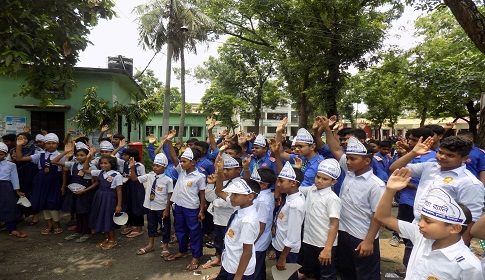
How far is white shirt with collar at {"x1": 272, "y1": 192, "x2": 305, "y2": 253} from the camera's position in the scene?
3006mm

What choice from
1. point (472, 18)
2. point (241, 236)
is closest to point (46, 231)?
point (241, 236)

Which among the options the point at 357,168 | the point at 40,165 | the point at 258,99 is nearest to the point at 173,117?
the point at 258,99

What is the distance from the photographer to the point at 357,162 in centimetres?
309

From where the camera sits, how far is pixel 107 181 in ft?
16.2

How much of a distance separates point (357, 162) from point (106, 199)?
383 centimetres

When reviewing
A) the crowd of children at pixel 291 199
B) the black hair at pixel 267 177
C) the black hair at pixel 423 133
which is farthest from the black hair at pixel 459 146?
the black hair at pixel 267 177

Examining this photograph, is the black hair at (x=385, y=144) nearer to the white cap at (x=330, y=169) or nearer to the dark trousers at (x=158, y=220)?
the white cap at (x=330, y=169)

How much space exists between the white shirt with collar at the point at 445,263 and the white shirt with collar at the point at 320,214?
103 cm

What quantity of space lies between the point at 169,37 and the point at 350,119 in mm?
24953

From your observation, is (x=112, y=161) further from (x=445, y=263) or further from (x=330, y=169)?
(x=445, y=263)

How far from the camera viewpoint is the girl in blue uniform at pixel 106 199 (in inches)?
192

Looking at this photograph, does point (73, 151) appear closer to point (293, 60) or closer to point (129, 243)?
point (129, 243)

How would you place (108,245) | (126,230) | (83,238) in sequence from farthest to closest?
(126,230) → (83,238) → (108,245)

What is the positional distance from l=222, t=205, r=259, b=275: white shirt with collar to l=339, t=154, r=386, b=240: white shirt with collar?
1019mm
